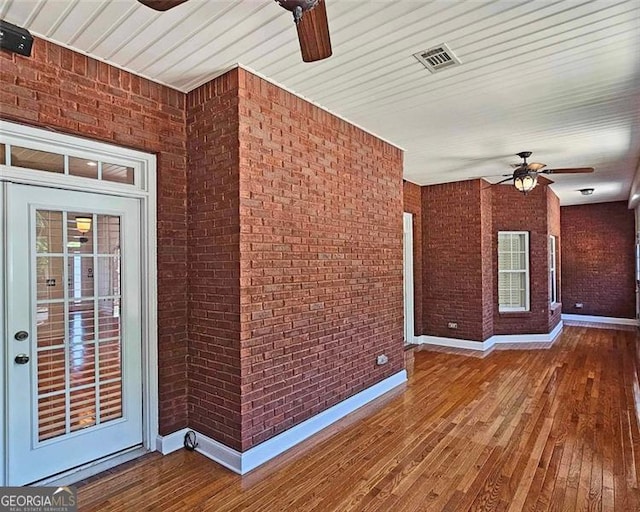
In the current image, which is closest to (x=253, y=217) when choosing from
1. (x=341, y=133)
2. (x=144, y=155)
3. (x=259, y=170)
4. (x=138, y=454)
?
(x=259, y=170)

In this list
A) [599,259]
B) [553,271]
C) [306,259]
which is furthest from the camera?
[599,259]

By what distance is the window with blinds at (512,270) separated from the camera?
7.27m

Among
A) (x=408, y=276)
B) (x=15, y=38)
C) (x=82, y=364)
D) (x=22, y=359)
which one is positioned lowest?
(x=82, y=364)

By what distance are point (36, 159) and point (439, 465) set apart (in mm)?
3532

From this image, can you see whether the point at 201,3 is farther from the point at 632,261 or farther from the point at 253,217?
the point at 632,261

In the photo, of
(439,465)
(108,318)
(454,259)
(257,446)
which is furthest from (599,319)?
(108,318)

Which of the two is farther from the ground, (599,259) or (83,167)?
(83,167)

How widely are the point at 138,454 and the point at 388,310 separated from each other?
2.87m

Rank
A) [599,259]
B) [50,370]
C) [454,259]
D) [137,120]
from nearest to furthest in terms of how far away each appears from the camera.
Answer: [50,370]
[137,120]
[454,259]
[599,259]

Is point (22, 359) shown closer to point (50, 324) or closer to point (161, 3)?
point (50, 324)

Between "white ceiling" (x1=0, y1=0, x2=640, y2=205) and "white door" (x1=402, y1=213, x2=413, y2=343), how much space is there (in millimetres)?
2798

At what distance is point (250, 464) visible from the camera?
9.37 feet

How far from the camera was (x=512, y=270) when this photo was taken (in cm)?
730

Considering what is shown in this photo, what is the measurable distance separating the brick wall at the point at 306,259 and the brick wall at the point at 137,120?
2.28ft
